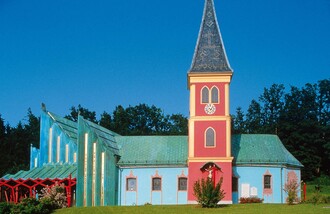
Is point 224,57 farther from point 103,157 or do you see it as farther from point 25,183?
point 25,183

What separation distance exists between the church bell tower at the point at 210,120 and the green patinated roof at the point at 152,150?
272 cm

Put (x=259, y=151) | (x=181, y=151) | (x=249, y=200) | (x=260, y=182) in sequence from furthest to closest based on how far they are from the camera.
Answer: (x=181, y=151), (x=259, y=151), (x=260, y=182), (x=249, y=200)

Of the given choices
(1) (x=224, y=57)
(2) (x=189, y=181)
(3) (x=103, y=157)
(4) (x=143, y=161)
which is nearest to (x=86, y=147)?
(3) (x=103, y=157)

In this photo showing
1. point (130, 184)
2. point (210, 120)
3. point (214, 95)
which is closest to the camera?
point (210, 120)

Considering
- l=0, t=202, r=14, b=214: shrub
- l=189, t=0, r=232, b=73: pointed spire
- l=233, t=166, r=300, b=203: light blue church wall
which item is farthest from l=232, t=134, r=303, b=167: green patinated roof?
l=0, t=202, r=14, b=214: shrub

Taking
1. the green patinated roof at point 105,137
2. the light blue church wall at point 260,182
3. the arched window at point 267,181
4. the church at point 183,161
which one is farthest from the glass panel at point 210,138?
the green patinated roof at point 105,137

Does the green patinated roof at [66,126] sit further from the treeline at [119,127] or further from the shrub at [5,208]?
the treeline at [119,127]

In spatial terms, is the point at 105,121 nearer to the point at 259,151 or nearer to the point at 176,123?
the point at 176,123

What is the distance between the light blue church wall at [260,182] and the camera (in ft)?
136

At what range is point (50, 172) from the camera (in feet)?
139

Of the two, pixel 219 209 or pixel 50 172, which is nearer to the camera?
pixel 219 209

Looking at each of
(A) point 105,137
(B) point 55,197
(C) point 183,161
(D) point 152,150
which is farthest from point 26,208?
(D) point 152,150

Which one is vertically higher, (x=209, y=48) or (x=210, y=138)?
(x=209, y=48)

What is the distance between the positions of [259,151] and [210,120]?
5.58 meters
